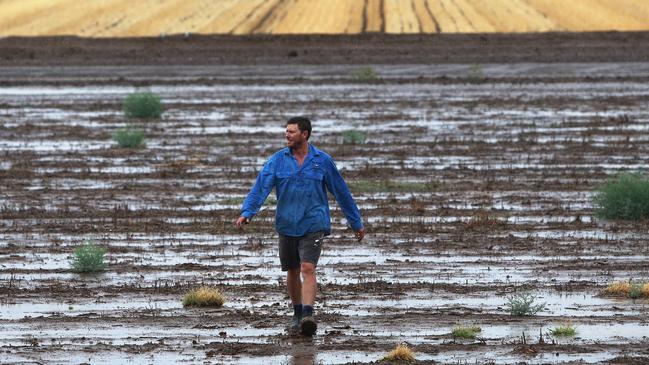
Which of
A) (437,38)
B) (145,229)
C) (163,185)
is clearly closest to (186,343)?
(145,229)

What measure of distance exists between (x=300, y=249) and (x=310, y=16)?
5760 centimetres

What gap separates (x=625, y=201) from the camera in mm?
17250

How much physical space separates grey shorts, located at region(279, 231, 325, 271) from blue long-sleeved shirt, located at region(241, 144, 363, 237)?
0.05 metres

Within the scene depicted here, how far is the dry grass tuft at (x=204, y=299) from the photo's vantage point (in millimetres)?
12203

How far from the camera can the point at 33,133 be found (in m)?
28.4

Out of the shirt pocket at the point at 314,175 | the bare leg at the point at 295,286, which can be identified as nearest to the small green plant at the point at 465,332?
the bare leg at the point at 295,286

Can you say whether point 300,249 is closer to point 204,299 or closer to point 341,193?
point 341,193

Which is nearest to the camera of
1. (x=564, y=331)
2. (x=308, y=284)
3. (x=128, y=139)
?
(x=564, y=331)

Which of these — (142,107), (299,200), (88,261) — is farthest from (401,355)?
(142,107)

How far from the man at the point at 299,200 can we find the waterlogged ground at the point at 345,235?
0.54m

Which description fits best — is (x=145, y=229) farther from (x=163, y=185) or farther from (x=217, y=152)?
(x=217, y=152)

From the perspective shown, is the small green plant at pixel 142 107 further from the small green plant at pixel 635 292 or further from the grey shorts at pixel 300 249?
the grey shorts at pixel 300 249

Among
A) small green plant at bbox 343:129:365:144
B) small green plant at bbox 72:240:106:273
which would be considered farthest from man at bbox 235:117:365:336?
small green plant at bbox 343:129:365:144

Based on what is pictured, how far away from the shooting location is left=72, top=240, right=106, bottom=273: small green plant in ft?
45.6
